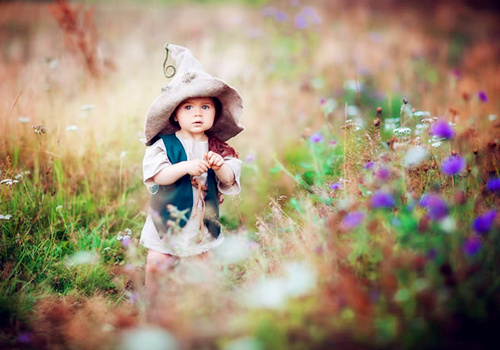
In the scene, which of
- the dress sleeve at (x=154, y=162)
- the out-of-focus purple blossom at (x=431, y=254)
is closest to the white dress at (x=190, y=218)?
the dress sleeve at (x=154, y=162)

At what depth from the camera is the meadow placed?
53.7 inches

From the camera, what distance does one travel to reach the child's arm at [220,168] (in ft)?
7.12

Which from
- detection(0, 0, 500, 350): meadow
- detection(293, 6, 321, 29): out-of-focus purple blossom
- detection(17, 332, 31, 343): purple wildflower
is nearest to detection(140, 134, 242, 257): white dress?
detection(0, 0, 500, 350): meadow

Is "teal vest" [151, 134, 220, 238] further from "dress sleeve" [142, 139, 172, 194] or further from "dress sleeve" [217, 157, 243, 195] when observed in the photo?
"dress sleeve" [217, 157, 243, 195]

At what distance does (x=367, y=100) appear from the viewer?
5254mm

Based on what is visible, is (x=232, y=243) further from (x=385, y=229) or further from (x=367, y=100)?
(x=367, y=100)

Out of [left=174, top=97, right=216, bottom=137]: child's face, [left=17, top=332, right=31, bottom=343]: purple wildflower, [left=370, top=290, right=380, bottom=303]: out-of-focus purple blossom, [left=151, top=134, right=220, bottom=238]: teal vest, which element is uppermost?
[left=174, top=97, right=216, bottom=137]: child's face

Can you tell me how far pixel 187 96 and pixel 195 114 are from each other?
0.42 ft

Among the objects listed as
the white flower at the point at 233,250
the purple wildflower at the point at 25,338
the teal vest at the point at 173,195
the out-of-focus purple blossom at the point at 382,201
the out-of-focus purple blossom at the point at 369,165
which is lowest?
the purple wildflower at the point at 25,338

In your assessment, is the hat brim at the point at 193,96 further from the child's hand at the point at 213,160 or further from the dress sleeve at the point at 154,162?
the child's hand at the point at 213,160

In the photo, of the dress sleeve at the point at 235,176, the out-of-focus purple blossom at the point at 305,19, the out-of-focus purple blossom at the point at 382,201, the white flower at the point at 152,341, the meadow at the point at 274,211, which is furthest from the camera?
the out-of-focus purple blossom at the point at 305,19

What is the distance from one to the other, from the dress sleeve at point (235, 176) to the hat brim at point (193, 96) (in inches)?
9.8

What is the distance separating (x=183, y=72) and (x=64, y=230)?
143cm

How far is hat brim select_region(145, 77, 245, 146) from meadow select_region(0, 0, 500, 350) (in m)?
0.51
